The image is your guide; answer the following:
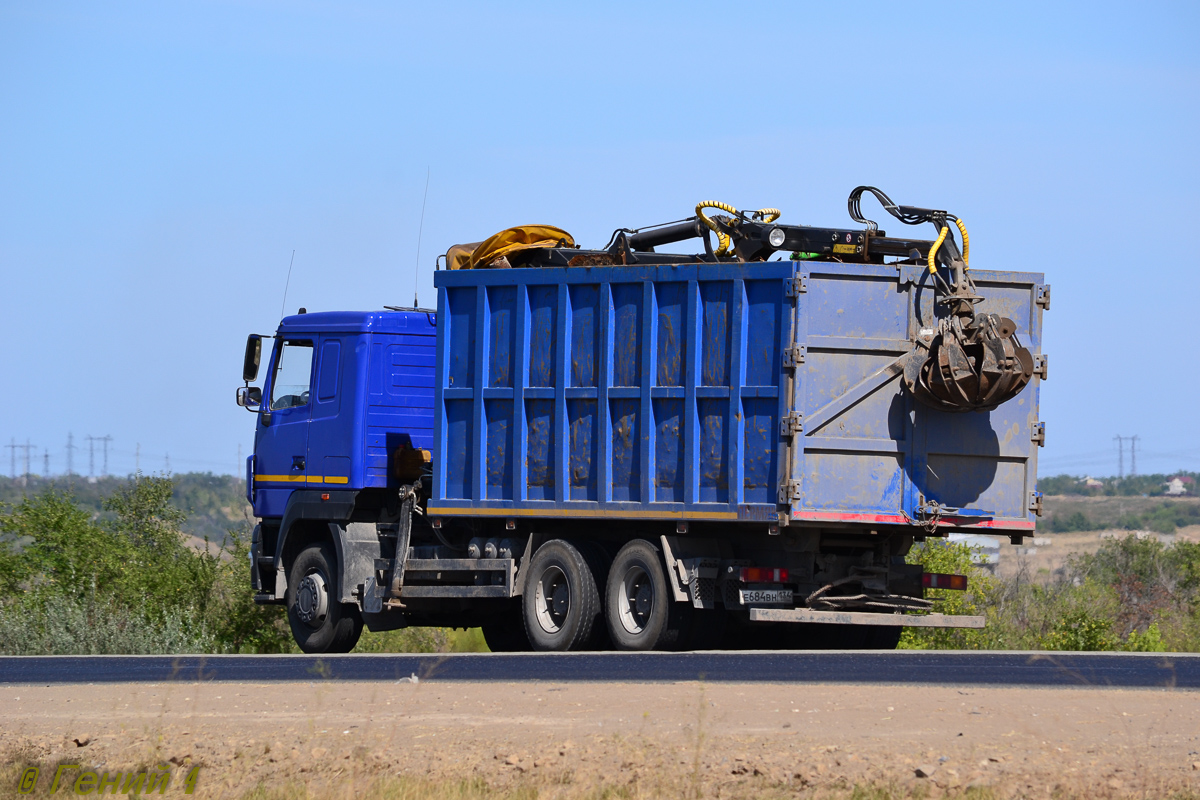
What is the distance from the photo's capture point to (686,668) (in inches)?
474

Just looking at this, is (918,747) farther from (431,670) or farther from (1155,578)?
(1155,578)

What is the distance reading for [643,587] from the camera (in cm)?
1452

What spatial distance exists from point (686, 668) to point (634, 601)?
8.52 feet

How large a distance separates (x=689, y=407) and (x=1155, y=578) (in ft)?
82.2

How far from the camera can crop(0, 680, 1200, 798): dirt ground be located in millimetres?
8391

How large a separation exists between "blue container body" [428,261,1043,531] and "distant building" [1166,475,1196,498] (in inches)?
4387

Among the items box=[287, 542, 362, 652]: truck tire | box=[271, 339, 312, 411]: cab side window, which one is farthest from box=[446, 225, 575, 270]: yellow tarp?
box=[287, 542, 362, 652]: truck tire

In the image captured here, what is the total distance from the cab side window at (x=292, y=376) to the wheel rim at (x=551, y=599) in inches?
151

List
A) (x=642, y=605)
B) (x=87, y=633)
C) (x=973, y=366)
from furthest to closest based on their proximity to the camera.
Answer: (x=87, y=633) → (x=642, y=605) → (x=973, y=366)

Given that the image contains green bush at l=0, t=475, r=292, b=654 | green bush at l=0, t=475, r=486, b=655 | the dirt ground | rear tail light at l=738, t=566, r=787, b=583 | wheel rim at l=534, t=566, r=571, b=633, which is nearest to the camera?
the dirt ground

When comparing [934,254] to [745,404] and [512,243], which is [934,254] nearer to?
[745,404]

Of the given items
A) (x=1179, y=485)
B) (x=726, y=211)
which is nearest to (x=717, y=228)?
(x=726, y=211)

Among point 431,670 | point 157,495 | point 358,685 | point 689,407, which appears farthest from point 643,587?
point 157,495

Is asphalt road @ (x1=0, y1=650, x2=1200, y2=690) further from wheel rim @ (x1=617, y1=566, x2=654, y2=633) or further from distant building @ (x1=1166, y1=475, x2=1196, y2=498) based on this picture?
distant building @ (x1=1166, y1=475, x2=1196, y2=498)
